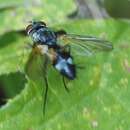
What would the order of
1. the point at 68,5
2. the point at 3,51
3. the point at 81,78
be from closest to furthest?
the point at 81,78, the point at 3,51, the point at 68,5

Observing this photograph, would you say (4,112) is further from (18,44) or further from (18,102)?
(18,44)

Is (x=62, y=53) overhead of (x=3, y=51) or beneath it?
overhead

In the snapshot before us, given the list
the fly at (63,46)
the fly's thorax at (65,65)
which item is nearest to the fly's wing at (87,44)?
the fly at (63,46)

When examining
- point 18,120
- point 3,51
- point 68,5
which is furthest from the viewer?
point 68,5

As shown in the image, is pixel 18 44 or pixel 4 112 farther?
pixel 18 44

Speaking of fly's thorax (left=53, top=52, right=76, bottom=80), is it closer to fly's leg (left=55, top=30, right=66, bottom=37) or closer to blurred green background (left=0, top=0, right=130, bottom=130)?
blurred green background (left=0, top=0, right=130, bottom=130)

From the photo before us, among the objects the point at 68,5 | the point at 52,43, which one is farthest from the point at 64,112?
the point at 68,5
